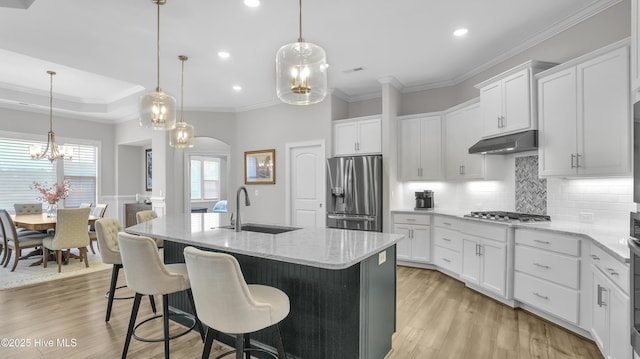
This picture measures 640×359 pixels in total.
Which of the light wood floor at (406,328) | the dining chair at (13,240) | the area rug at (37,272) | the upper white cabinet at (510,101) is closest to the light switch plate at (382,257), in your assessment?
the light wood floor at (406,328)

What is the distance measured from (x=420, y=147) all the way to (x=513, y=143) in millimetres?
1627

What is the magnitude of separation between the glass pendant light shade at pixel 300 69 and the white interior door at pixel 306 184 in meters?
3.10

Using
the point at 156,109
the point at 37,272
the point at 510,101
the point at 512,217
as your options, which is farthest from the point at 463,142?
the point at 37,272

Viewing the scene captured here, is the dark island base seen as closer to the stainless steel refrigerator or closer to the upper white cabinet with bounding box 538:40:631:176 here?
the upper white cabinet with bounding box 538:40:631:176

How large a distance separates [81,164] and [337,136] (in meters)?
6.10

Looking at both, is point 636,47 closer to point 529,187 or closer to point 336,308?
point 529,187

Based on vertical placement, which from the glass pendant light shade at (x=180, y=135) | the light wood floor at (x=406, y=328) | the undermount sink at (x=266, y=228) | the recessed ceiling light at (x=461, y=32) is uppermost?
the recessed ceiling light at (x=461, y=32)

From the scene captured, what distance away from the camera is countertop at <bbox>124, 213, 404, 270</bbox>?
1648 mm

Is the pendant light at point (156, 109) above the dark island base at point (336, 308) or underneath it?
above

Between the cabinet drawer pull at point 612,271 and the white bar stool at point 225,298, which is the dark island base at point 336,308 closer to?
the white bar stool at point 225,298

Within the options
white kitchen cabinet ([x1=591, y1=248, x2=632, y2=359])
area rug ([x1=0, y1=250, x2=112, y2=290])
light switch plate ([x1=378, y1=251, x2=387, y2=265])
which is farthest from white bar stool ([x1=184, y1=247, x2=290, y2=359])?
area rug ([x1=0, y1=250, x2=112, y2=290])

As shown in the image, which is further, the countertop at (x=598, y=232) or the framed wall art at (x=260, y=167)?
the framed wall art at (x=260, y=167)

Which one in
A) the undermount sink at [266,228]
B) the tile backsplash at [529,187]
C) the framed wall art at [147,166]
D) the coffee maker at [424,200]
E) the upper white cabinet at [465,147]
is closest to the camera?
the undermount sink at [266,228]

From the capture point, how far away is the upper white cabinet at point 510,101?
10.4 feet
